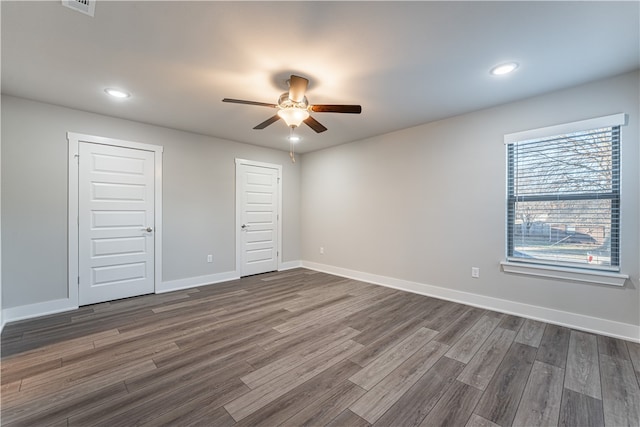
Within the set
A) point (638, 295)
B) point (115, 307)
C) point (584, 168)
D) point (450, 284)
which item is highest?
point (584, 168)

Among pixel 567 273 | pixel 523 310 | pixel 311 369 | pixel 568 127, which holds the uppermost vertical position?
pixel 568 127

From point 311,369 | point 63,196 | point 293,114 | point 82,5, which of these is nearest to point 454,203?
point 293,114

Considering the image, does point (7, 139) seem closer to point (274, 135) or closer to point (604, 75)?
point (274, 135)

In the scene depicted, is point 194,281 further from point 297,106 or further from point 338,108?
point 338,108

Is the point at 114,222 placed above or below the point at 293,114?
below

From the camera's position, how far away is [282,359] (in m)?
2.23

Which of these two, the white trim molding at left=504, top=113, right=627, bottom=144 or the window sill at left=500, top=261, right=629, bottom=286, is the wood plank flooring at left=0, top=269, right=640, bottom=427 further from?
the white trim molding at left=504, top=113, right=627, bottom=144

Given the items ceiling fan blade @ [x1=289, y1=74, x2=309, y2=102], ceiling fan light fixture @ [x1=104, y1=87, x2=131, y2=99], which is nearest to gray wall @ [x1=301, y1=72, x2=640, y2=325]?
ceiling fan blade @ [x1=289, y1=74, x2=309, y2=102]

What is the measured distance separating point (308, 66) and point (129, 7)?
52.4 inches

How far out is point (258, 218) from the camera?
17.4ft

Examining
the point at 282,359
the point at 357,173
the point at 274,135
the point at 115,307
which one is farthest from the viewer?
the point at 357,173

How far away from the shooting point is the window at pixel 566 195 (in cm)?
263

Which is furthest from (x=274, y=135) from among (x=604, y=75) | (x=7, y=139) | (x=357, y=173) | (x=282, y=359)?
(x=604, y=75)

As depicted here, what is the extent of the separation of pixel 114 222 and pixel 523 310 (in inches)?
215
